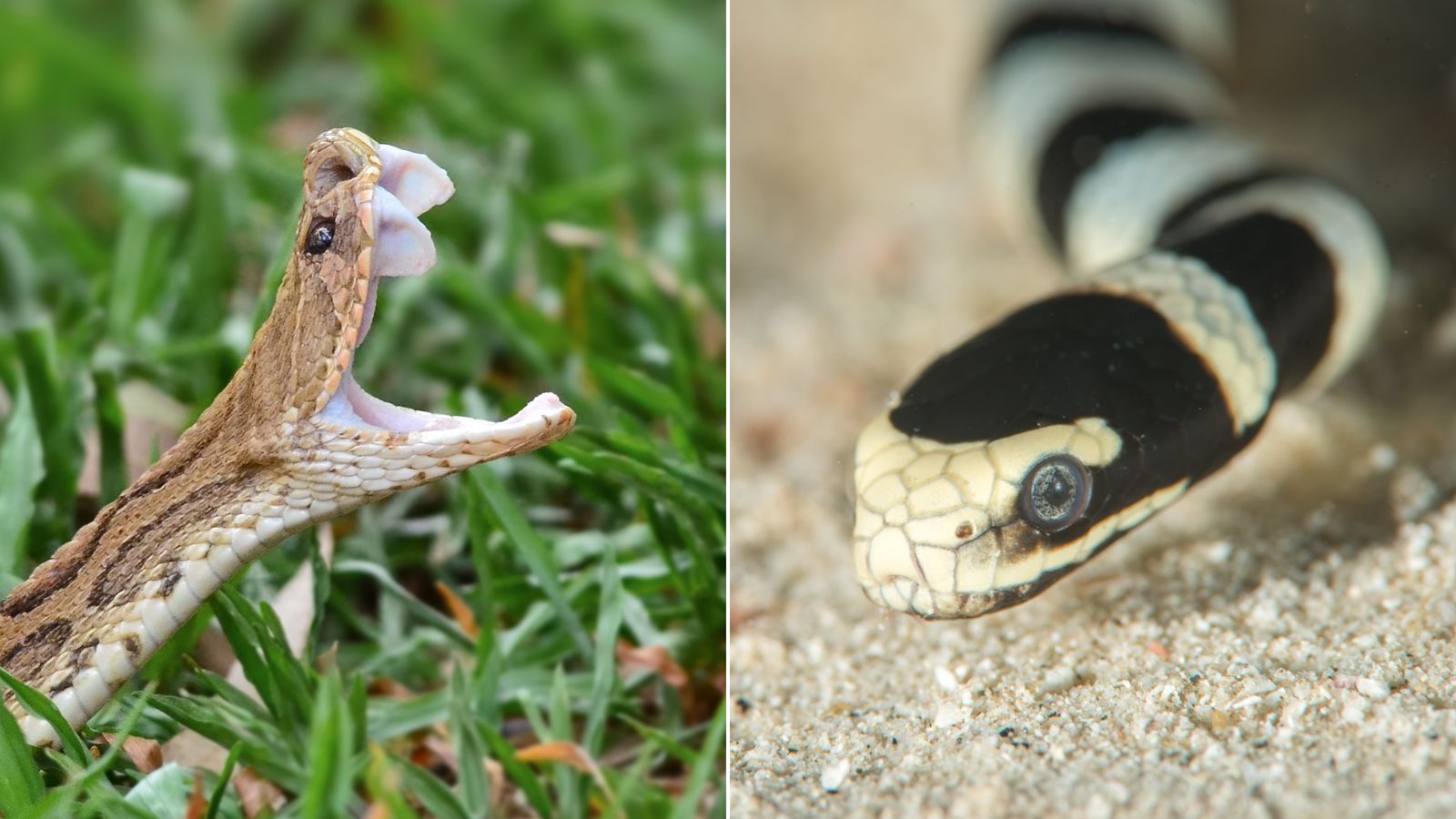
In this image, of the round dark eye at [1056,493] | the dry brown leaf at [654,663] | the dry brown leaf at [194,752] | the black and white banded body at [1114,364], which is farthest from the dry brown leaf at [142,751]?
the round dark eye at [1056,493]

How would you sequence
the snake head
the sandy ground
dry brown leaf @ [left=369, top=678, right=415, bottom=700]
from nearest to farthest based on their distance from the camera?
the sandy ground → the snake head → dry brown leaf @ [left=369, top=678, right=415, bottom=700]

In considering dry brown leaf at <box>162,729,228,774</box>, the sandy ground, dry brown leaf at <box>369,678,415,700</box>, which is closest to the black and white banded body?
the sandy ground

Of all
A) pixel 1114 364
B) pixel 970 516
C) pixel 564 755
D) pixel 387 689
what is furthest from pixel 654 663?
pixel 1114 364

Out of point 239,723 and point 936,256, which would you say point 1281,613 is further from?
point 936,256

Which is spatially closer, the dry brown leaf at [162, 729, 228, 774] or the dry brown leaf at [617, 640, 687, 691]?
the dry brown leaf at [162, 729, 228, 774]

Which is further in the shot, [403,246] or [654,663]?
[654,663]

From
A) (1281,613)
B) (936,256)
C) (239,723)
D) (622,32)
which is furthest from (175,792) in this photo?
(622,32)

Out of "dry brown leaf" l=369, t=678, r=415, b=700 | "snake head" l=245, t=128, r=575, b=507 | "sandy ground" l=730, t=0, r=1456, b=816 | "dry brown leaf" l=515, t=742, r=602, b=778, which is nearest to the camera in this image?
"sandy ground" l=730, t=0, r=1456, b=816

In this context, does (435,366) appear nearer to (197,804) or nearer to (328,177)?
(328,177)

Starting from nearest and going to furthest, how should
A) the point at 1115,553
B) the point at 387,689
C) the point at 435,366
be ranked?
the point at 387,689 → the point at 1115,553 → the point at 435,366

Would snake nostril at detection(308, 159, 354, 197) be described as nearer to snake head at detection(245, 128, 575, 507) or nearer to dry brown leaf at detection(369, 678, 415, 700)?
snake head at detection(245, 128, 575, 507)
